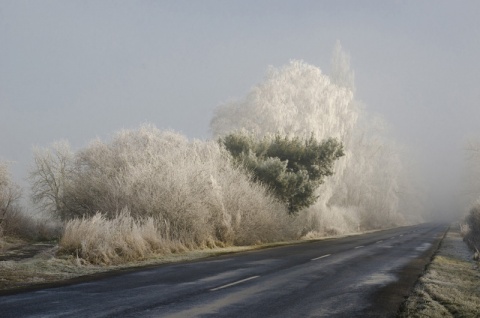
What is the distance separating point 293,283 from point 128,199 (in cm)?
1174

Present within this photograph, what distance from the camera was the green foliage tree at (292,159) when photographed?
29.2 m

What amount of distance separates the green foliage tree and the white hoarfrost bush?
1.30 meters

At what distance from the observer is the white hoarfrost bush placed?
20.0 metres

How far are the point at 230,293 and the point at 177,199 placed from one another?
11479 mm

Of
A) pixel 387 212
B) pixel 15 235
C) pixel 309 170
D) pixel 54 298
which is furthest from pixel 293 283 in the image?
pixel 387 212

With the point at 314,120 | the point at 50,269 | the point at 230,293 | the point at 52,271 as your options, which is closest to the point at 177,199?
the point at 50,269

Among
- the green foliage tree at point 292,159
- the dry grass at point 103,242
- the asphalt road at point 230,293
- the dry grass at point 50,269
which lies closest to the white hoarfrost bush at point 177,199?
the dry grass at point 103,242

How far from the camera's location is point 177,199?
20.4m

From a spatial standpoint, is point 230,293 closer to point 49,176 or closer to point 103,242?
point 103,242

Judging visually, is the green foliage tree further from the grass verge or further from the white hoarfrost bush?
the grass verge

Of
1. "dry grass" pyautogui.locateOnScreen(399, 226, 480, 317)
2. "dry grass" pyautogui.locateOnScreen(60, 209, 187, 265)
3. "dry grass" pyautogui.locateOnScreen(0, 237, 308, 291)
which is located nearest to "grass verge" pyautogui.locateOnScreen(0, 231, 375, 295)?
"dry grass" pyautogui.locateOnScreen(0, 237, 308, 291)

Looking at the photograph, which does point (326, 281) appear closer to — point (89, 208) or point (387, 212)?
point (89, 208)

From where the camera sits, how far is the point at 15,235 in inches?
1196

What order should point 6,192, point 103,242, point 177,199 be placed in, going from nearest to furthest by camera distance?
point 103,242 < point 177,199 < point 6,192
